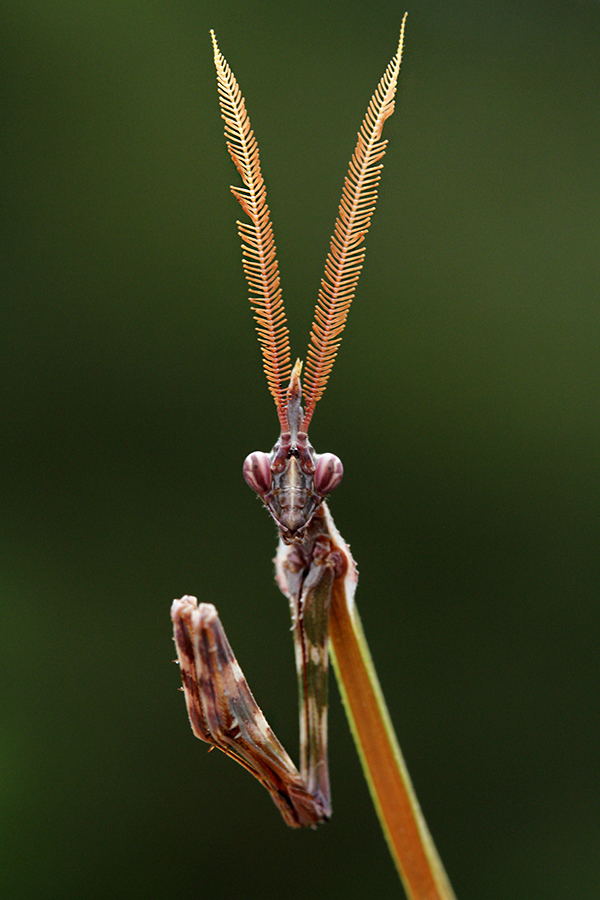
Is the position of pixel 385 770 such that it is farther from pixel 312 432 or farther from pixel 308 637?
pixel 312 432

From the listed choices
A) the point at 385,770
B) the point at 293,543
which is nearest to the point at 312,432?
the point at 293,543

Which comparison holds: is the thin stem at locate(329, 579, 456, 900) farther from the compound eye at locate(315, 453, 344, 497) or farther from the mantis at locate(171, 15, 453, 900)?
the compound eye at locate(315, 453, 344, 497)

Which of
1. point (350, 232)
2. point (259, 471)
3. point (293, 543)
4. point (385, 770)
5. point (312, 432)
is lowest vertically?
point (385, 770)

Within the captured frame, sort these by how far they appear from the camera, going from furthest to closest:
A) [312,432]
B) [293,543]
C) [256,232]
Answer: [312,432] → [293,543] → [256,232]

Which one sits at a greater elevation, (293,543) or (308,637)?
(293,543)

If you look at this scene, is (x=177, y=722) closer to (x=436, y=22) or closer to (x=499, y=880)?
(x=499, y=880)

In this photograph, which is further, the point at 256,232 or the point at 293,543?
the point at 293,543

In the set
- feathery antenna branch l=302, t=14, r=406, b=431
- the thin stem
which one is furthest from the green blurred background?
the thin stem
